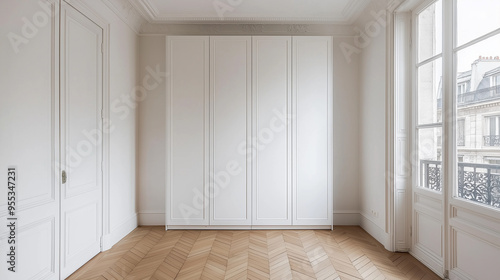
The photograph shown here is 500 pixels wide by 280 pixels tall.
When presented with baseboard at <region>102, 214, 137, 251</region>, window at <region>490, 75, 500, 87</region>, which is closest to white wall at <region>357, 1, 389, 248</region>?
window at <region>490, 75, 500, 87</region>

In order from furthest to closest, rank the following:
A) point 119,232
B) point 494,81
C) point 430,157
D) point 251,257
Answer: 1. point 119,232
2. point 251,257
3. point 430,157
4. point 494,81

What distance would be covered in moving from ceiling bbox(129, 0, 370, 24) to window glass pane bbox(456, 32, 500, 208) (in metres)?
1.76

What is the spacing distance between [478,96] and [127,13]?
388cm

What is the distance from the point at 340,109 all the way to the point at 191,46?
92.1 inches

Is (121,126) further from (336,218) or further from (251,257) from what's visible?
(336,218)

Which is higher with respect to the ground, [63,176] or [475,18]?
[475,18]

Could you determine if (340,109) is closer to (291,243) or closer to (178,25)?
(291,243)

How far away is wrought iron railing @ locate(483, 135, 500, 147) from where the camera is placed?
6.24ft

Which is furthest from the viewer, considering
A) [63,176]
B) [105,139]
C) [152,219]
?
[152,219]

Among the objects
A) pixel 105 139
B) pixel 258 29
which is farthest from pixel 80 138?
pixel 258 29

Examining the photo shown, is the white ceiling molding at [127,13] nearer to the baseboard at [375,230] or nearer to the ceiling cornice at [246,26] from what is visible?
the ceiling cornice at [246,26]

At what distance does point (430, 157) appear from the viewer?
2.63 metres

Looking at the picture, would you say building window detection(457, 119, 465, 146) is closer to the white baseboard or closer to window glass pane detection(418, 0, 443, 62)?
window glass pane detection(418, 0, 443, 62)

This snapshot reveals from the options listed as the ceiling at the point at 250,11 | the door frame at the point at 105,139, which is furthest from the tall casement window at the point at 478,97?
the door frame at the point at 105,139
